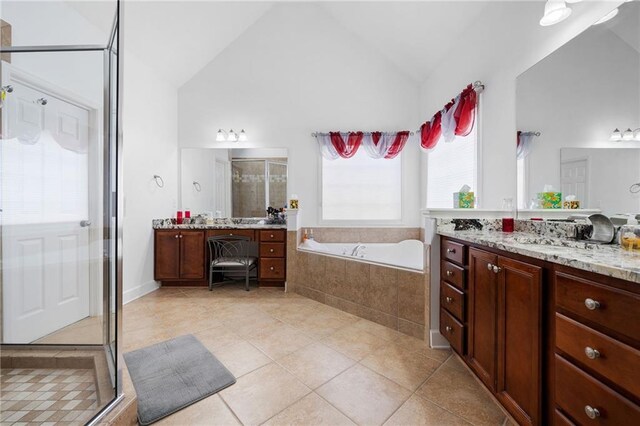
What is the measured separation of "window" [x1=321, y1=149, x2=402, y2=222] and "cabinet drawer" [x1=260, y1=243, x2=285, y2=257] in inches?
33.5

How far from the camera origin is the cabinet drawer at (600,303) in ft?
2.37

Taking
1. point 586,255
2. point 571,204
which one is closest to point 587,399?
point 586,255

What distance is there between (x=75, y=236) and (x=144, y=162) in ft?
4.23

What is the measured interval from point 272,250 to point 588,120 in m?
3.01

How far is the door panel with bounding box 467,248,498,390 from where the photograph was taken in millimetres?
1321

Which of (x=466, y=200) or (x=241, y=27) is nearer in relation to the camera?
(x=466, y=200)

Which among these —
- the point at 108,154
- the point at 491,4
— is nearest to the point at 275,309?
the point at 108,154

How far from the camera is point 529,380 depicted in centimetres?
108

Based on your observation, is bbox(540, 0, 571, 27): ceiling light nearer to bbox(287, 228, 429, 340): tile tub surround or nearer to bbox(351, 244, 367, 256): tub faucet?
bbox(287, 228, 429, 340): tile tub surround

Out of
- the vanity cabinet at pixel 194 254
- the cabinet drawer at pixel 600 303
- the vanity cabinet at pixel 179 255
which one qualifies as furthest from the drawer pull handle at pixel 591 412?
the vanity cabinet at pixel 179 255

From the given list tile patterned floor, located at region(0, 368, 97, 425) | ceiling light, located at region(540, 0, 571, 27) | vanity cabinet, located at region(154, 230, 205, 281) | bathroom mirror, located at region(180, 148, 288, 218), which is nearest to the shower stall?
tile patterned floor, located at region(0, 368, 97, 425)

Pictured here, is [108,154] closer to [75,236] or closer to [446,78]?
[75,236]

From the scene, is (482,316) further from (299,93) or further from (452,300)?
(299,93)

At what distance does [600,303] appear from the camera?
805 millimetres
